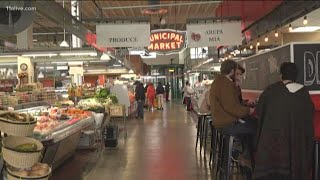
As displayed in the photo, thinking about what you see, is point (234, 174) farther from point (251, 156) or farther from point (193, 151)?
point (193, 151)

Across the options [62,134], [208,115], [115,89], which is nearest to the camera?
[62,134]

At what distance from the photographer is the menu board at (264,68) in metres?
5.39

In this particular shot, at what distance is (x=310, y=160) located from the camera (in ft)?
14.9

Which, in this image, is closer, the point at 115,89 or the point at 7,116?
the point at 7,116

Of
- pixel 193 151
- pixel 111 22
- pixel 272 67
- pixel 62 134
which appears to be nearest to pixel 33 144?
pixel 62 134

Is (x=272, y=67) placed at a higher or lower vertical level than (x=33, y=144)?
higher

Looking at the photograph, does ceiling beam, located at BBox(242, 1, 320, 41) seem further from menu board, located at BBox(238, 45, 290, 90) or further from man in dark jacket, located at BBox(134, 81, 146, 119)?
man in dark jacket, located at BBox(134, 81, 146, 119)

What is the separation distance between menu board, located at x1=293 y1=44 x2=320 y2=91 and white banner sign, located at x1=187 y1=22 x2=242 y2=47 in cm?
467

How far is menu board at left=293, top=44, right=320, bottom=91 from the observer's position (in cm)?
498

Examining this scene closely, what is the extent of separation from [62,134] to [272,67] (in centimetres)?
312

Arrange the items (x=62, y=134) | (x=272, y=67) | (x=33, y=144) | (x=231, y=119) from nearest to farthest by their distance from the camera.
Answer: (x=33, y=144) → (x=231, y=119) → (x=272, y=67) → (x=62, y=134)

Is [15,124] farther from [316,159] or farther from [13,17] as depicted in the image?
[316,159]

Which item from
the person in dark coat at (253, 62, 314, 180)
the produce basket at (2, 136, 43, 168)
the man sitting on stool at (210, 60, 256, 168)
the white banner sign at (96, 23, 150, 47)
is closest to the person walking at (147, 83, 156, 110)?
the white banner sign at (96, 23, 150, 47)

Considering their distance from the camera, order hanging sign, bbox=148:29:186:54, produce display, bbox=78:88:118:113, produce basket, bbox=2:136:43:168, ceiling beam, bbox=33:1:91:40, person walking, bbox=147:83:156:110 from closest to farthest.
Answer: produce basket, bbox=2:136:43:168 → ceiling beam, bbox=33:1:91:40 → produce display, bbox=78:88:118:113 → hanging sign, bbox=148:29:186:54 → person walking, bbox=147:83:156:110
